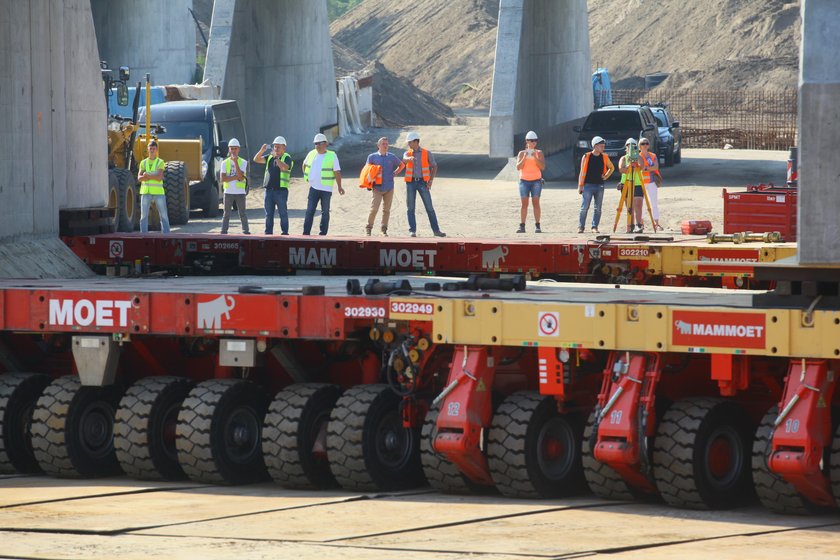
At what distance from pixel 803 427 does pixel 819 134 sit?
1685mm

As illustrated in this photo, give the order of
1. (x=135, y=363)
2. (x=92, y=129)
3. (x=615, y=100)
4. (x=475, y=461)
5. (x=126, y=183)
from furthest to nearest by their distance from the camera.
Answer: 1. (x=615, y=100)
2. (x=126, y=183)
3. (x=92, y=129)
4. (x=135, y=363)
5. (x=475, y=461)

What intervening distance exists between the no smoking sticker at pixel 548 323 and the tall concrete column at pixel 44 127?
6346mm

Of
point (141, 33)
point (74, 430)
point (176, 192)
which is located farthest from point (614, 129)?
point (74, 430)

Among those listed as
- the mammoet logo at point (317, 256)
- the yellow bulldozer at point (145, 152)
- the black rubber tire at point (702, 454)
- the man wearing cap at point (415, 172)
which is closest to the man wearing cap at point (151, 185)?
the yellow bulldozer at point (145, 152)

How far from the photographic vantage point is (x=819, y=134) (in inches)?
380

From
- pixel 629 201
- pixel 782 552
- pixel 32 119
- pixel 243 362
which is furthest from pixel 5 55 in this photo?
pixel 629 201

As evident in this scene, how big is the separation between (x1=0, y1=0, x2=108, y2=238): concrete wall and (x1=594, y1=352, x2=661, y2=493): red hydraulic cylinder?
7347mm

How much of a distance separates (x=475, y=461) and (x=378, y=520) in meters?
1.04

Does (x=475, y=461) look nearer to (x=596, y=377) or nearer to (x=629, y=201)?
(x=596, y=377)

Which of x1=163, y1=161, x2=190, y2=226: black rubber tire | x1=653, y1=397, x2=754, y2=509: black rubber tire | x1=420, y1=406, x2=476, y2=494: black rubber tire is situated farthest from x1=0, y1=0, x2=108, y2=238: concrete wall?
x1=163, y1=161, x2=190, y2=226: black rubber tire

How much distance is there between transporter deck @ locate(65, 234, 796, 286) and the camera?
14750 mm

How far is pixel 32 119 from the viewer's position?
1591 cm

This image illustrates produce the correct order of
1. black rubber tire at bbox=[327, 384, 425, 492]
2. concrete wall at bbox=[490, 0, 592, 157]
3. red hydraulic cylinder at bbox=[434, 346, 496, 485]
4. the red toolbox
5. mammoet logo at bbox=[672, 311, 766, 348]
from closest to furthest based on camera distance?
mammoet logo at bbox=[672, 311, 766, 348]
red hydraulic cylinder at bbox=[434, 346, 496, 485]
black rubber tire at bbox=[327, 384, 425, 492]
the red toolbox
concrete wall at bbox=[490, 0, 592, 157]

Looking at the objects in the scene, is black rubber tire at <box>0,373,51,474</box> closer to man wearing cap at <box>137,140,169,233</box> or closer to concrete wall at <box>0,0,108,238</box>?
concrete wall at <box>0,0,108,238</box>
